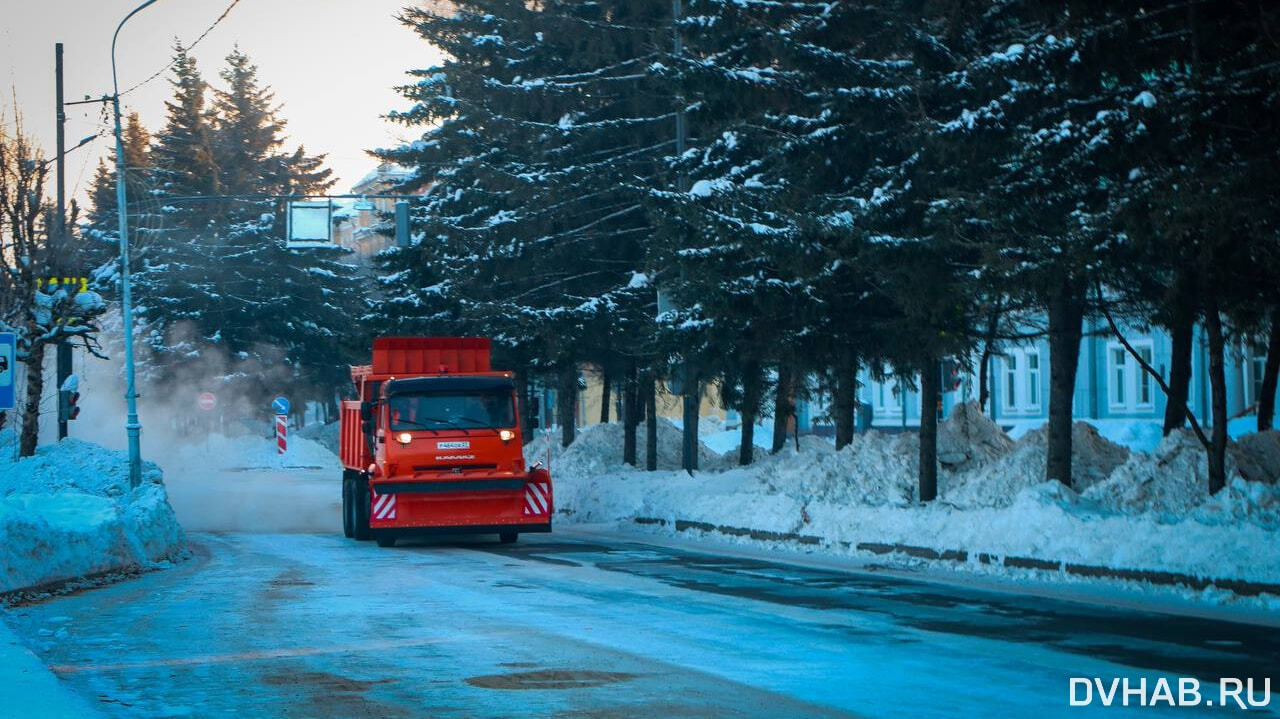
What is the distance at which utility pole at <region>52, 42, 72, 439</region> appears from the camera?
33.5 meters

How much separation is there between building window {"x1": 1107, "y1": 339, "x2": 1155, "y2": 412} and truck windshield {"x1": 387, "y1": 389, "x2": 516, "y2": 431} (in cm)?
2553

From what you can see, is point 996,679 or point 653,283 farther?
point 653,283

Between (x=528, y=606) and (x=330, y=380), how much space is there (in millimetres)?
65027

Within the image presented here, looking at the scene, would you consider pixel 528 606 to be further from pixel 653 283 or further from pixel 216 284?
pixel 216 284

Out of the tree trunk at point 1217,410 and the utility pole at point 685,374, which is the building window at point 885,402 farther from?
the tree trunk at point 1217,410

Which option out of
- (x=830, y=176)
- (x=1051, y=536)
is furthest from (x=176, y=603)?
(x=830, y=176)

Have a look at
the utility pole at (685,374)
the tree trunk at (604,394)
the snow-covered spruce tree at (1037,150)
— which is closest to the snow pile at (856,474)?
the utility pole at (685,374)

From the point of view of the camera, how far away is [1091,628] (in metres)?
12.0

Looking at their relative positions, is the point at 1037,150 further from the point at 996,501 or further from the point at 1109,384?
the point at 1109,384

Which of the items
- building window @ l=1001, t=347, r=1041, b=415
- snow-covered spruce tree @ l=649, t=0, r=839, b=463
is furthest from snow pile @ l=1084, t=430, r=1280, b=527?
building window @ l=1001, t=347, r=1041, b=415

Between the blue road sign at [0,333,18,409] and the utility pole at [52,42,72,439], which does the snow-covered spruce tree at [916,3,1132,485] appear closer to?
the blue road sign at [0,333,18,409]

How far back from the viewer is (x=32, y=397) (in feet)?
112

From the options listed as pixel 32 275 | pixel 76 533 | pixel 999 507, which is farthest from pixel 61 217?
pixel 999 507

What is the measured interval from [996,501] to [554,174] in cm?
1281
